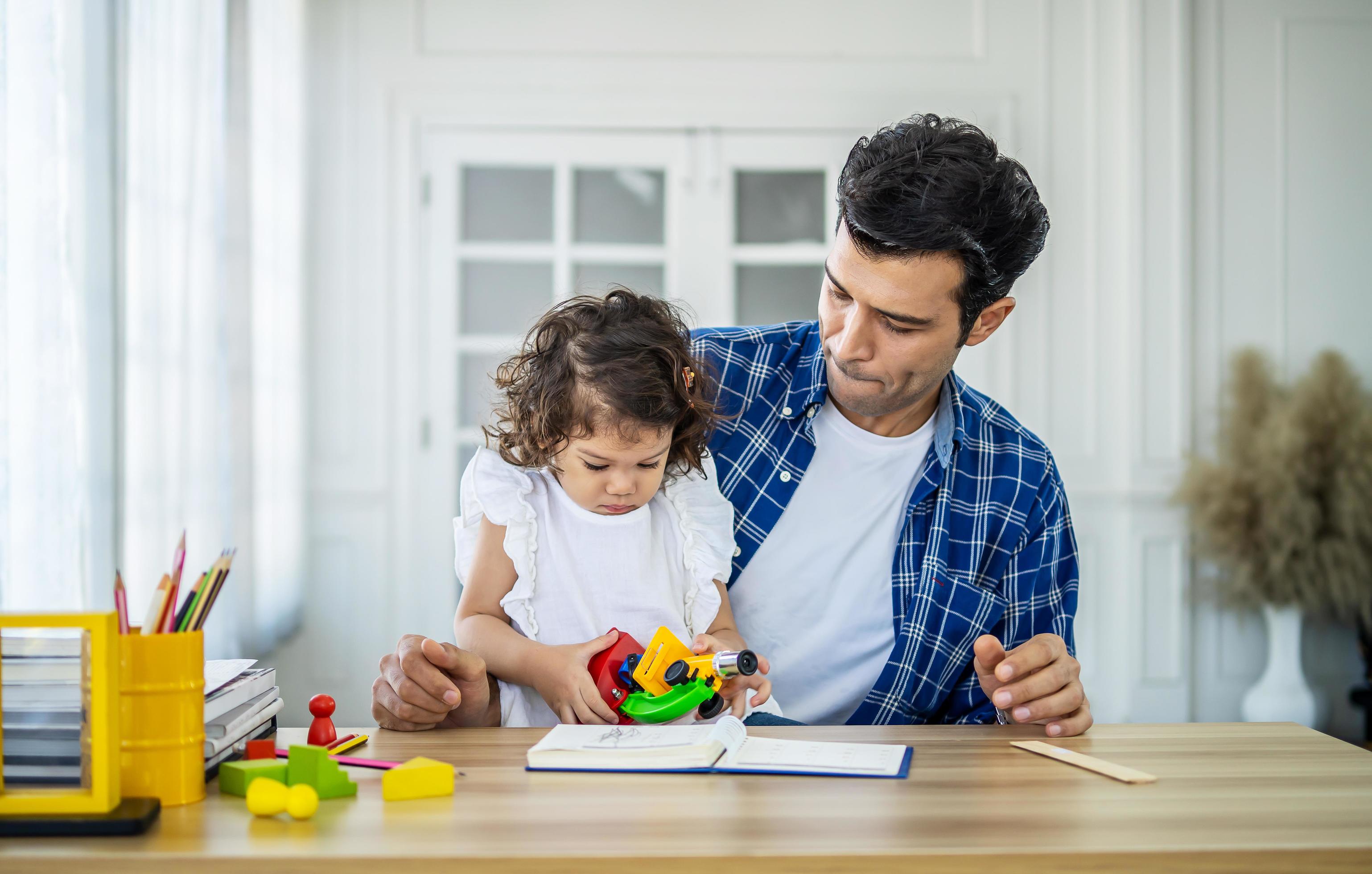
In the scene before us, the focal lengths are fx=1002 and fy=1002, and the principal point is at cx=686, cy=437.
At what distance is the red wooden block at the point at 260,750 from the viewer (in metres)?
1.01

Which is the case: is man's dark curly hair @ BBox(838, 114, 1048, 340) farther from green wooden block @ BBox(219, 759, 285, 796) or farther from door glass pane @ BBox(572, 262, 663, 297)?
door glass pane @ BBox(572, 262, 663, 297)

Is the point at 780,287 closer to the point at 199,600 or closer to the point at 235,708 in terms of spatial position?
the point at 235,708

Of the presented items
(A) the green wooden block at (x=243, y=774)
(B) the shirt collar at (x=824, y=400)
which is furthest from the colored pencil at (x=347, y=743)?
(B) the shirt collar at (x=824, y=400)

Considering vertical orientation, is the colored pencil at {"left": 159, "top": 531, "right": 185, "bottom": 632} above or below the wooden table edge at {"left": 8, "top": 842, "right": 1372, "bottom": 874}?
above

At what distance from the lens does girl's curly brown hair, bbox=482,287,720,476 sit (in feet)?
4.71

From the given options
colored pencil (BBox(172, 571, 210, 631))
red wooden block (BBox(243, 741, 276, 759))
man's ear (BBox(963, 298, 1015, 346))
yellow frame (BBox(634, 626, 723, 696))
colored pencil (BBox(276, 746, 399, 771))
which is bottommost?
colored pencil (BBox(276, 746, 399, 771))

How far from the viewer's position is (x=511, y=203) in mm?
3805

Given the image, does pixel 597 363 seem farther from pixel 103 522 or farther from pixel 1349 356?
pixel 1349 356

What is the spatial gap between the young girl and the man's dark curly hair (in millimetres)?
351

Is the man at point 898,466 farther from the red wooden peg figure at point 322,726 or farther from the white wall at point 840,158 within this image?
the white wall at point 840,158

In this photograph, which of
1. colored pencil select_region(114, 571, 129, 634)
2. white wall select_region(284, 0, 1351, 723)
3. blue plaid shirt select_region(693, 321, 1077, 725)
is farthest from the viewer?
white wall select_region(284, 0, 1351, 723)

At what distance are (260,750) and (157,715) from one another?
0.14 m

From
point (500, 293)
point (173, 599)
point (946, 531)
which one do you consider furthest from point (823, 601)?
point (500, 293)

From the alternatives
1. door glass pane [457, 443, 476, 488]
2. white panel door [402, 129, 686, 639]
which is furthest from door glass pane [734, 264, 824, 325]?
door glass pane [457, 443, 476, 488]
